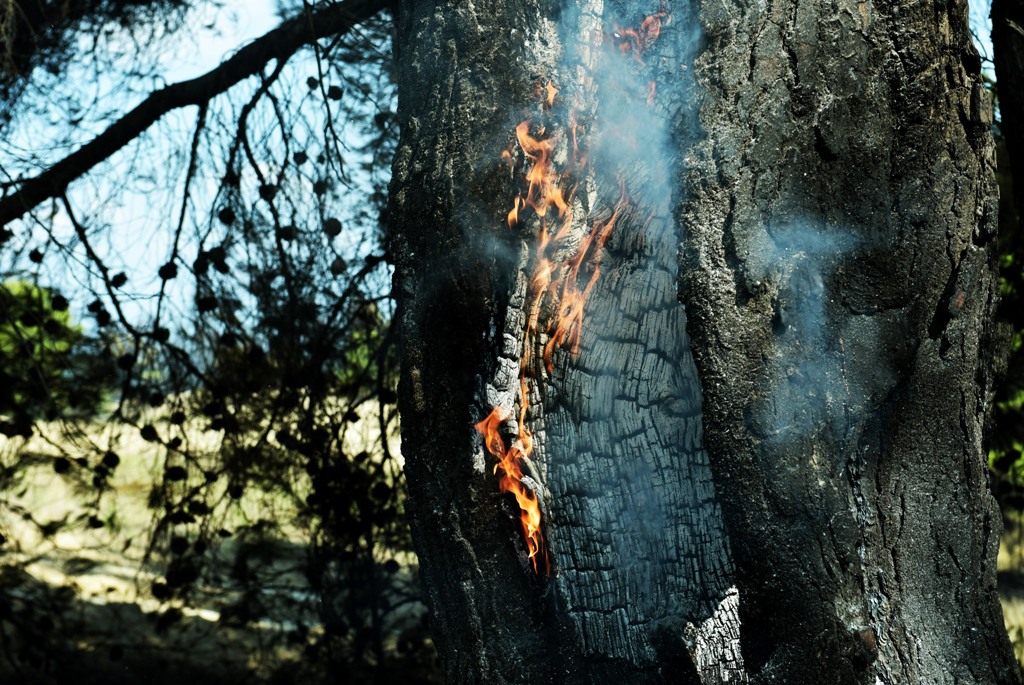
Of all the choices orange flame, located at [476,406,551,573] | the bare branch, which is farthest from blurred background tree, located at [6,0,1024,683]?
orange flame, located at [476,406,551,573]

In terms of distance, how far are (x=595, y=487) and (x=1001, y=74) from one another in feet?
5.55

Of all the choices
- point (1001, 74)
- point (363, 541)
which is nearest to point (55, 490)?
point (363, 541)

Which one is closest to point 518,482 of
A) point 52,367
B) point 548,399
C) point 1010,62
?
point 548,399

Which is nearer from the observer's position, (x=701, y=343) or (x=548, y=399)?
(x=701, y=343)

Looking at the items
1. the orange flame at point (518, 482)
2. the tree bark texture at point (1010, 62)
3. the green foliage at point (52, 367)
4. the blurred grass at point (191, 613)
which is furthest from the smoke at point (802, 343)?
the green foliage at point (52, 367)

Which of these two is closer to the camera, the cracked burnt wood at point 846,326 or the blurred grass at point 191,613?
the cracked burnt wood at point 846,326

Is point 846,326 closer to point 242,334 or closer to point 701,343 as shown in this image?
point 701,343

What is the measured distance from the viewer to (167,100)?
4160mm

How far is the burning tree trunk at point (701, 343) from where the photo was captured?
1910mm

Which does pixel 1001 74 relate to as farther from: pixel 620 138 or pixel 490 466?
pixel 490 466

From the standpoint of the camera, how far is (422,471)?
2.22m

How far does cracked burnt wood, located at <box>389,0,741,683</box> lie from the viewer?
2.02 m

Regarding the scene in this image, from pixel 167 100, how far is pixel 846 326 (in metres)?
3.14

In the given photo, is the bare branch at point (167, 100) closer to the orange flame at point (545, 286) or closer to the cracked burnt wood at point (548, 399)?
the cracked burnt wood at point (548, 399)
